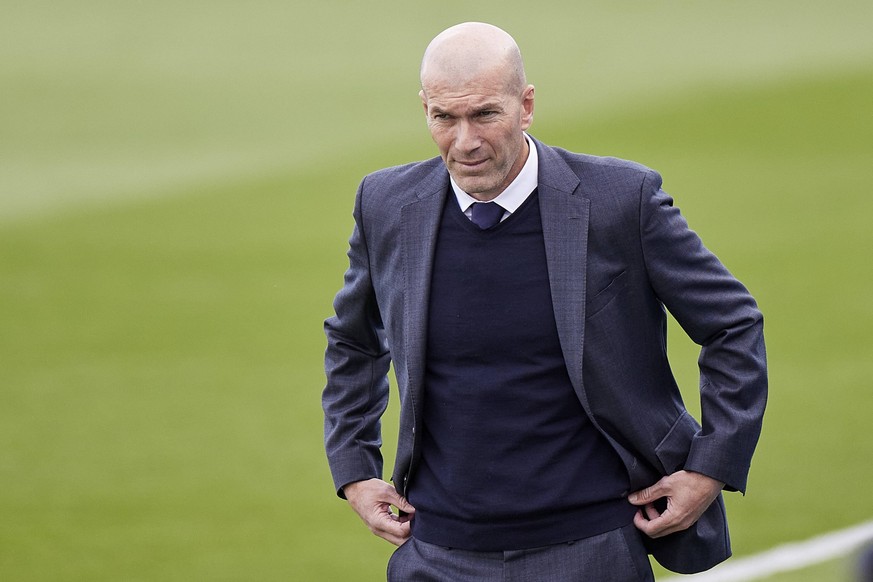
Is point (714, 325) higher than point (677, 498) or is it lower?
higher

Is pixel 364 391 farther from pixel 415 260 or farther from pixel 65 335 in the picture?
pixel 65 335

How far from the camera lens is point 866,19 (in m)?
13.2

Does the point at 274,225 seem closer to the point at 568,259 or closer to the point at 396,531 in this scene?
the point at 396,531

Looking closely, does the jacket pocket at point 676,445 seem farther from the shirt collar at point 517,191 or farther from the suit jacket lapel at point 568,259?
the shirt collar at point 517,191

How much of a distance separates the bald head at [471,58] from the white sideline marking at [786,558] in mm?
2856

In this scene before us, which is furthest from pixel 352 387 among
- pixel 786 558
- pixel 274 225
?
pixel 274 225

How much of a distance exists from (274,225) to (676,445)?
6713 millimetres

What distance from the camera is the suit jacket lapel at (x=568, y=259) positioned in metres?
2.73

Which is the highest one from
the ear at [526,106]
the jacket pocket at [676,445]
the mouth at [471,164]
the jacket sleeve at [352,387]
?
the ear at [526,106]

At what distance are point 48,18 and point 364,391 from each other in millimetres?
10395

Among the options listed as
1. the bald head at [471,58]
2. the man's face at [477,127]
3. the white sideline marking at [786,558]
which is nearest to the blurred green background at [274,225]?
the white sideline marking at [786,558]

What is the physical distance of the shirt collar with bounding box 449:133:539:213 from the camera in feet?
9.24

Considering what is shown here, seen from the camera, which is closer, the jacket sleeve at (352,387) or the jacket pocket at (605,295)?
the jacket pocket at (605,295)

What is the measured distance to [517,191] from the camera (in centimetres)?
283
